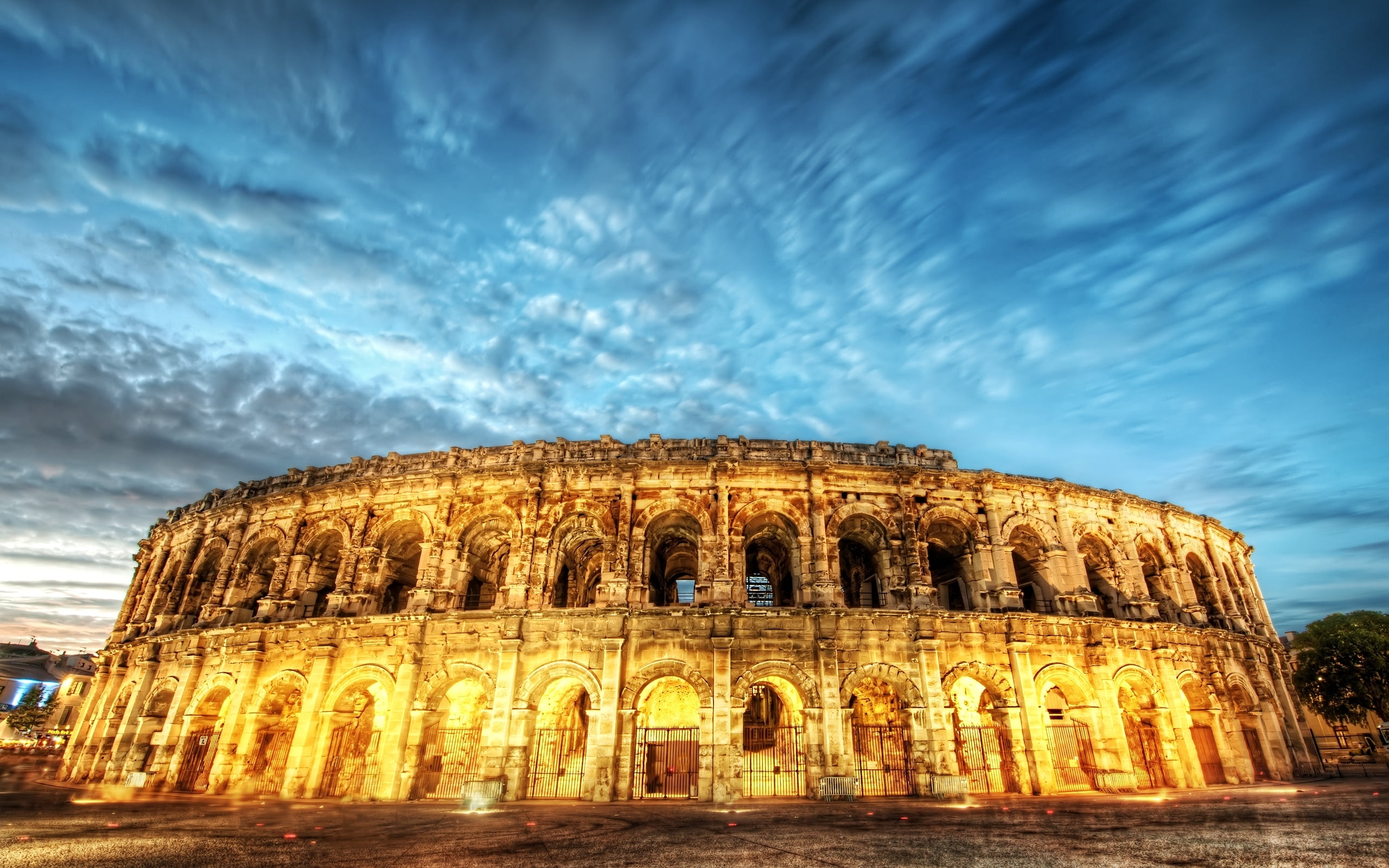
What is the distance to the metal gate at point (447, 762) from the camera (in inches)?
673

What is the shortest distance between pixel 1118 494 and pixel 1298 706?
12.4m

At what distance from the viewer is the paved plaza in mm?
8086

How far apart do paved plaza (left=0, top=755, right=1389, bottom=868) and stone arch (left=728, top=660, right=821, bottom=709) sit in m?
2.54

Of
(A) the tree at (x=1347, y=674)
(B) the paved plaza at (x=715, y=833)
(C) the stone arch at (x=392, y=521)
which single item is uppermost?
(C) the stone arch at (x=392, y=521)

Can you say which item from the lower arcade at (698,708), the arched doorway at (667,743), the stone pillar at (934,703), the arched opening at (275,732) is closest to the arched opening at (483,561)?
the lower arcade at (698,708)

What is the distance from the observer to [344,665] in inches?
740

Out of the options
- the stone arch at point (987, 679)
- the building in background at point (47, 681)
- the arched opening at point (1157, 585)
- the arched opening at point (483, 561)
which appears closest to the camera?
the stone arch at point (987, 679)

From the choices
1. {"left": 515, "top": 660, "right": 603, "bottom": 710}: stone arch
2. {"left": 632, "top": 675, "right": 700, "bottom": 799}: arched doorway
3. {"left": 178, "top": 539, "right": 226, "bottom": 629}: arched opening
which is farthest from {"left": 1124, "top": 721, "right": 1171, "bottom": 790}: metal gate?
{"left": 178, "top": 539, "right": 226, "bottom": 629}: arched opening

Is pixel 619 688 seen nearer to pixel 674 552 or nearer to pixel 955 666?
pixel 674 552

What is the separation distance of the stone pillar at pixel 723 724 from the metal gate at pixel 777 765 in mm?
628

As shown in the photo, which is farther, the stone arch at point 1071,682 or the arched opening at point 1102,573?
the arched opening at point 1102,573

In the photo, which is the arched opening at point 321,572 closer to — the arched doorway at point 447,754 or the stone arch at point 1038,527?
the arched doorway at point 447,754

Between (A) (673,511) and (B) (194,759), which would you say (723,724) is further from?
(B) (194,759)

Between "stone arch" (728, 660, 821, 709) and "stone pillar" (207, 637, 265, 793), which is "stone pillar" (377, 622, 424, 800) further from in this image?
"stone arch" (728, 660, 821, 709)
